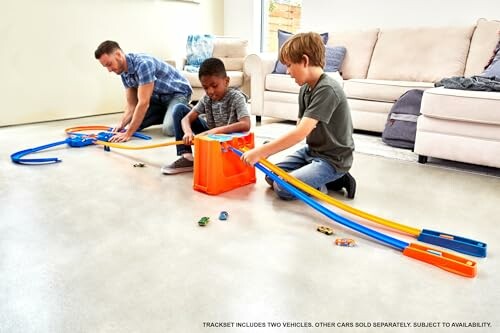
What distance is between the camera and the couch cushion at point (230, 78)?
4570 mm

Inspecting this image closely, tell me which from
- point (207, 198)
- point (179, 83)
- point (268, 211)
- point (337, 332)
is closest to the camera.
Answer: point (337, 332)

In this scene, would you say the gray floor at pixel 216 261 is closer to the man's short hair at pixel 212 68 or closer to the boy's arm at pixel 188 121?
the boy's arm at pixel 188 121

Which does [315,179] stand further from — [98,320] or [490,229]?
[98,320]

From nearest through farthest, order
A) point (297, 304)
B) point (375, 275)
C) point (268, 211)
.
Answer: point (297, 304), point (375, 275), point (268, 211)

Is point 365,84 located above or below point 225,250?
above

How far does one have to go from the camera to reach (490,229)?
1.76 m

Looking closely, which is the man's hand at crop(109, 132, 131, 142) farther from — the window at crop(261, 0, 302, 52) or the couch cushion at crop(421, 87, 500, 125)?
the window at crop(261, 0, 302, 52)

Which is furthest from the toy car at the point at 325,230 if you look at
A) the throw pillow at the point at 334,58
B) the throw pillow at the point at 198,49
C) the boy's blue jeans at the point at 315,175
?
the throw pillow at the point at 198,49

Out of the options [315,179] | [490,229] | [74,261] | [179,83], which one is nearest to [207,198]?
[315,179]

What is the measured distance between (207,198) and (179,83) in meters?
1.69

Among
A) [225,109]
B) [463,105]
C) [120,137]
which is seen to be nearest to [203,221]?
[225,109]

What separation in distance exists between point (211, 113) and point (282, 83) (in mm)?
1669

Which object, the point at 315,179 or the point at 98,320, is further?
the point at 315,179

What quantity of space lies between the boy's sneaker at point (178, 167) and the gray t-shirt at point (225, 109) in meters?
0.26
